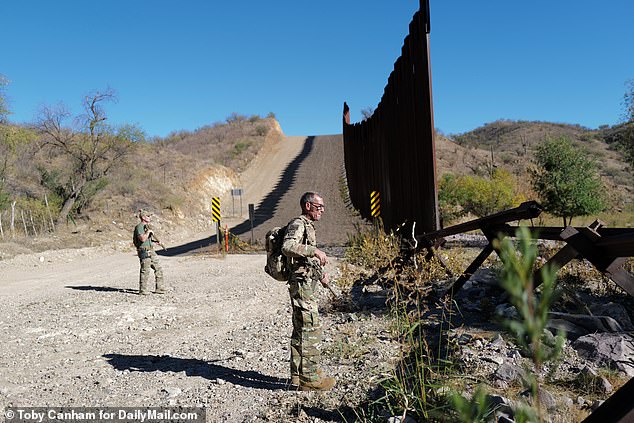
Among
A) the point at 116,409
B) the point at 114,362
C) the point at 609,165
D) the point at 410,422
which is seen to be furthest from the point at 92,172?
the point at 609,165

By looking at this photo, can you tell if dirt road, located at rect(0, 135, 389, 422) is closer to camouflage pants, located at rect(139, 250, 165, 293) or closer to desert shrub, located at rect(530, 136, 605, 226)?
camouflage pants, located at rect(139, 250, 165, 293)

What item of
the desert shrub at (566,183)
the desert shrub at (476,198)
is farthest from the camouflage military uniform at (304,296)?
the desert shrub at (476,198)

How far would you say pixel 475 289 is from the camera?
6.60 meters

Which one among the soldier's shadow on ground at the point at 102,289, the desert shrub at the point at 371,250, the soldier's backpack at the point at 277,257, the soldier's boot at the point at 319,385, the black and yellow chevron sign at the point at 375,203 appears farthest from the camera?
the black and yellow chevron sign at the point at 375,203

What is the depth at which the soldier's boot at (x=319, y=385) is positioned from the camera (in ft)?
13.8

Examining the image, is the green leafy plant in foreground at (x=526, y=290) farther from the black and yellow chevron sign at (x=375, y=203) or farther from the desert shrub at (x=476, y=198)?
the desert shrub at (x=476, y=198)

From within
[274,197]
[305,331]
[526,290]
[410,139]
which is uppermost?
[274,197]

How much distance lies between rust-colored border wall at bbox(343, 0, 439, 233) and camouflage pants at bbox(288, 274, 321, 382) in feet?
11.0

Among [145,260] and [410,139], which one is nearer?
[410,139]

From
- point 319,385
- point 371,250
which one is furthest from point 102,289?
point 319,385

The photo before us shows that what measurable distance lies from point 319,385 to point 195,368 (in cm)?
163

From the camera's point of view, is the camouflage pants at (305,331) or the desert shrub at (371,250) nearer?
the camouflage pants at (305,331)

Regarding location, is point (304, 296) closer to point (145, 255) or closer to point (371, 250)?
point (371, 250)

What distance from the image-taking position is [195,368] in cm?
514
